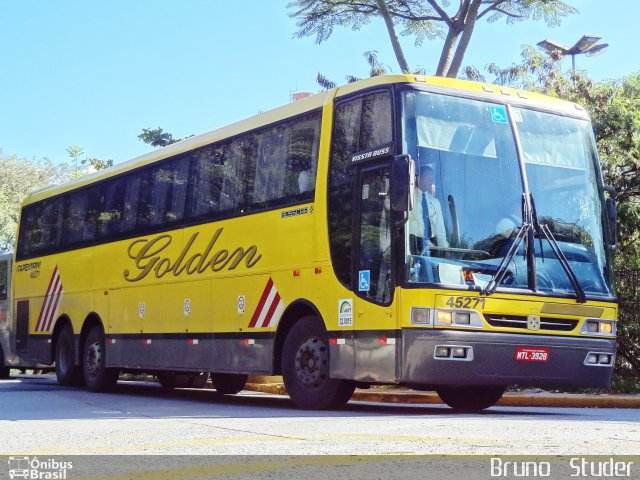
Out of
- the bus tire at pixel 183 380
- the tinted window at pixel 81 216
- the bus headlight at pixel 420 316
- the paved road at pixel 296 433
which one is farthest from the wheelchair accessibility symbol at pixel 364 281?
the bus tire at pixel 183 380

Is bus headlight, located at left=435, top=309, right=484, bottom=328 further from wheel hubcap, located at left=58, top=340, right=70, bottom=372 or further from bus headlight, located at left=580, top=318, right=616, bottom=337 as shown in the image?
wheel hubcap, located at left=58, top=340, right=70, bottom=372

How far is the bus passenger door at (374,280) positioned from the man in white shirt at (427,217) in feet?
0.99

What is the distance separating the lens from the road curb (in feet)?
48.2

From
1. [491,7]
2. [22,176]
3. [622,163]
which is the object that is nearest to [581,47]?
[491,7]

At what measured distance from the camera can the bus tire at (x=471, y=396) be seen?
1330cm

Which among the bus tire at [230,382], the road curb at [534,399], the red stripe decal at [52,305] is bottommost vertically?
the road curb at [534,399]

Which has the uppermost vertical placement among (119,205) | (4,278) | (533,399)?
(119,205)

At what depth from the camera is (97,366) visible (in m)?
18.3

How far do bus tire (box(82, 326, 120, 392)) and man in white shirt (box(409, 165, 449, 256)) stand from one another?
864 cm

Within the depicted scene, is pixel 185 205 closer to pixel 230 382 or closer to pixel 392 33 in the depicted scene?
pixel 230 382

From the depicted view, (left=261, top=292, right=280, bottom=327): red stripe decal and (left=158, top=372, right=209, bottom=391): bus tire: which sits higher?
(left=261, top=292, right=280, bottom=327): red stripe decal

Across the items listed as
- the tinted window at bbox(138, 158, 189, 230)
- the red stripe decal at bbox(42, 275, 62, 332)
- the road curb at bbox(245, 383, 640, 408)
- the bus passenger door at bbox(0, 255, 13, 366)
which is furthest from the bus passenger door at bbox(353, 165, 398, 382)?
the bus passenger door at bbox(0, 255, 13, 366)

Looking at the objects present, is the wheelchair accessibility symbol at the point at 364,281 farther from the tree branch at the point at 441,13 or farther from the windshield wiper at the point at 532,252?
the tree branch at the point at 441,13

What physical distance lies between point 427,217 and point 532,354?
73.2 inches
